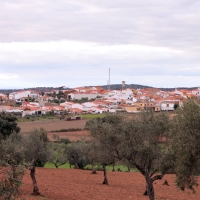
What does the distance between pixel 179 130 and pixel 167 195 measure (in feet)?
41.2

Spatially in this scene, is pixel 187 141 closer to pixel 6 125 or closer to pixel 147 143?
pixel 147 143

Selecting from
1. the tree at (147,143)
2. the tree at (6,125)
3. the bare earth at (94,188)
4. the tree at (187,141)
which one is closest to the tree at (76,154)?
the bare earth at (94,188)

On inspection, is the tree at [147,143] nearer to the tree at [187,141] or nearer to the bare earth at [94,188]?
the tree at [187,141]

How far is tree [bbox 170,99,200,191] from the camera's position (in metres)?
15.2

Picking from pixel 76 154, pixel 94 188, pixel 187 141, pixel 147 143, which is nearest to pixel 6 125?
pixel 76 154

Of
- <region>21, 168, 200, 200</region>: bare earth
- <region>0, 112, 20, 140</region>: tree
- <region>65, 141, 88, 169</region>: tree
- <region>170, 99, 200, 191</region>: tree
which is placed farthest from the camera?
<region>65, 141, 88, 169</region>: tree

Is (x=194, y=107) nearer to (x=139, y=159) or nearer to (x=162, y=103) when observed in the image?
(x=139, y=159)

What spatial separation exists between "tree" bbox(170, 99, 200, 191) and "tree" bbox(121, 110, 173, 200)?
1896 millimetres

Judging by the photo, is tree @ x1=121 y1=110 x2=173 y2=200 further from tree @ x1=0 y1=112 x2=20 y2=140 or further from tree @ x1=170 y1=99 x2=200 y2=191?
tree @ x1=0 y1=112 x2=20 y2=140

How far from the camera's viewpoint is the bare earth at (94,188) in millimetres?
23172

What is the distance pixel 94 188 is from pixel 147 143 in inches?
407

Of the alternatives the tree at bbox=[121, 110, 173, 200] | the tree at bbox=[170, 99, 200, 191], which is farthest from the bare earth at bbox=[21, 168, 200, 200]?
the tree at bbox=[170, 99, 200, 191]

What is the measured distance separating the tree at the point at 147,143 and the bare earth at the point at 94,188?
2188 mm

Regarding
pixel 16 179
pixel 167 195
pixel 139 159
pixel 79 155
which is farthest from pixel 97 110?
pixel 16 179
